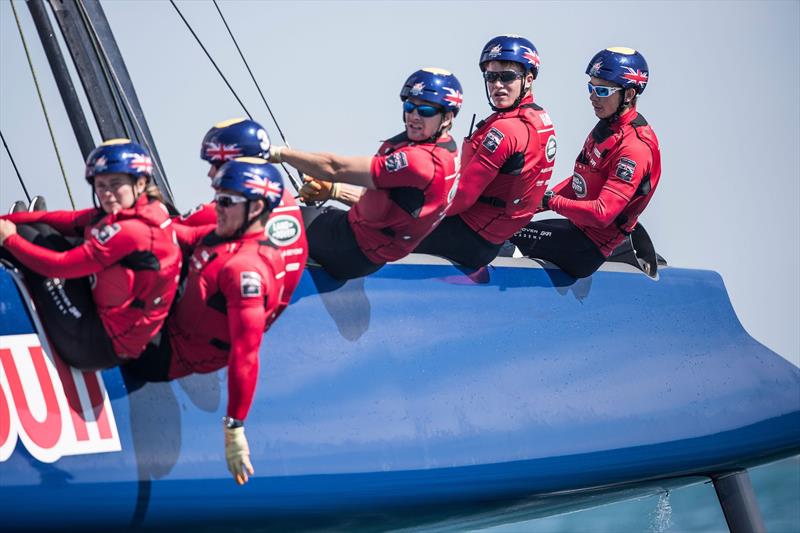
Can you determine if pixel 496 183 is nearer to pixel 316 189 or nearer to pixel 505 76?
pixel 505 76

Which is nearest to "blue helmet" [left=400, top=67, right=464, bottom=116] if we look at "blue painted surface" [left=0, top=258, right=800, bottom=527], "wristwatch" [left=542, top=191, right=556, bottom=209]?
"blue painted surface" [left=0, top=258, right=800, bottom=527]

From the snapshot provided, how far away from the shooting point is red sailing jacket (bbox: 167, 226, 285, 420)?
372cm

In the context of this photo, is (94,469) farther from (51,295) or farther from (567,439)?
(567,439)

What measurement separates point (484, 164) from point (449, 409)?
0.99 m

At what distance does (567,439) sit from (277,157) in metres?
2.01

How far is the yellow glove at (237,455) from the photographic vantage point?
3.67 meters

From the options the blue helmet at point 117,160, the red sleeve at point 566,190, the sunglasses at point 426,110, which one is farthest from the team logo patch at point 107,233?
the red sleeve at point 566,190

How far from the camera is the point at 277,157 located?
426 centimetres

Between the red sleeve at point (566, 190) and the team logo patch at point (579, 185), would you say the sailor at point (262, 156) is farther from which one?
the red sleeve at point (566, 190)

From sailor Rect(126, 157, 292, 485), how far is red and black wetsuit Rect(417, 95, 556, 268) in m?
1.31

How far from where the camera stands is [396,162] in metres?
4.43

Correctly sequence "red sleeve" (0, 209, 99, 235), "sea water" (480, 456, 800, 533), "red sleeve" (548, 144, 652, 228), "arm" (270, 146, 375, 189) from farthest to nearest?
"sea water" (480, 456, 800, 533) → "red sleeve" (548, 144, 652, 228) → "arm" (270, 146, 375, 189) → "red sleeve" (0, 209, 99, 235)

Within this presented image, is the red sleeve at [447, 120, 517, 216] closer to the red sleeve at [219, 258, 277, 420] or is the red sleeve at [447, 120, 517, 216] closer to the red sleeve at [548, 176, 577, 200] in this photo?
the red sleeve at [548, 176, 577, 200]

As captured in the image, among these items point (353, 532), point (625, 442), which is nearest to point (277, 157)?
point (353, 532)
